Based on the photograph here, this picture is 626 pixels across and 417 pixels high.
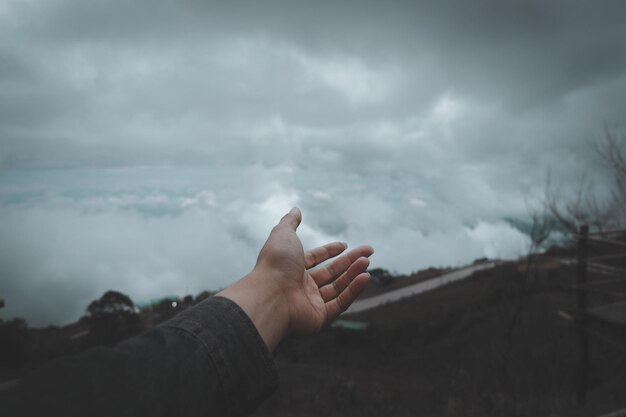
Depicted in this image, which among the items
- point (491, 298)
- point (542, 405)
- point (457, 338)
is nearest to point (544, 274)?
point (491, 298)

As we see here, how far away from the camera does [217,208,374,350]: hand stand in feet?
6.46

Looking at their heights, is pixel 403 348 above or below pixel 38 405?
below

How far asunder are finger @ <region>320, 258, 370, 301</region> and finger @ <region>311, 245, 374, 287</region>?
0.05 m

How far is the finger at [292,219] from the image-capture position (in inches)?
110

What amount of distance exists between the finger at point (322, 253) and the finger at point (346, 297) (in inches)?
11.9

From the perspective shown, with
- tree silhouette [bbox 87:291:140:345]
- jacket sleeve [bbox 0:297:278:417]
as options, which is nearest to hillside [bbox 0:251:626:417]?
tree silhouette [bbox 87:291:140:345]

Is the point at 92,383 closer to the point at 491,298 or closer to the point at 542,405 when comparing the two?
the point at 542,405

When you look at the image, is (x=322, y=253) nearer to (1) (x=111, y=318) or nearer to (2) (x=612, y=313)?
(2) (x=612, y=313)

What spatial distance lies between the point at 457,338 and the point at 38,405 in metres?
19.9

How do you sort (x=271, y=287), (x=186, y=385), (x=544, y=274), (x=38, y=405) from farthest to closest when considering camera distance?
1. (x=544, y=274)
2. (x=271, y=287)
3. (x=186, y=385)
4. (x=38, y=405)

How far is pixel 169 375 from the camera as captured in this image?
1.29 metres

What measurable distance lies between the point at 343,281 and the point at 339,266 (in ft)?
0.42

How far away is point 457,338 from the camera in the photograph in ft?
61.3

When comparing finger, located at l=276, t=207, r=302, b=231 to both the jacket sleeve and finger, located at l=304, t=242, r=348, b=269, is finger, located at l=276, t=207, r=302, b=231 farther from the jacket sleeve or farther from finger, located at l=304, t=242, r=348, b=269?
the jacket sleeve
